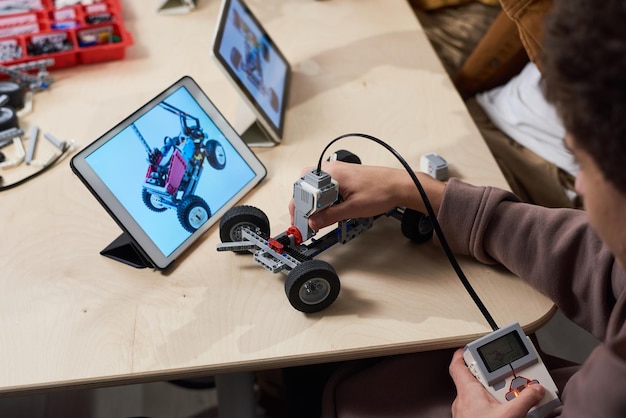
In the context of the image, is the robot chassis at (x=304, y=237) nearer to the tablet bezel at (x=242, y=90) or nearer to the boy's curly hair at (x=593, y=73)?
the tablet bezel at (x=242, y=90)

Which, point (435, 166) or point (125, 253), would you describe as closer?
point (125, 253)

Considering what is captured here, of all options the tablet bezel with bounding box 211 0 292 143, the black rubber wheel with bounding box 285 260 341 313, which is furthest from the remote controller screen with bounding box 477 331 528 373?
the tablet bezel with bounding box 211 0 292 143

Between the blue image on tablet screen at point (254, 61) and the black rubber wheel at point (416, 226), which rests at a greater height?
the blue image on tablet screen at point (254, 61)

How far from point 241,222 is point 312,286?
0.54 ft

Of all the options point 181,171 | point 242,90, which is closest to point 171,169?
point 181,171

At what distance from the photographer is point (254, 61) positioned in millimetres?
1303

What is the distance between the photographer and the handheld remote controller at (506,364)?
866 mm

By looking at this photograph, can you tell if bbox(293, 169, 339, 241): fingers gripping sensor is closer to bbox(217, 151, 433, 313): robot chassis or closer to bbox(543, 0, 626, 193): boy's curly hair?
bbox(217, 151, 433, 313): robot chassis

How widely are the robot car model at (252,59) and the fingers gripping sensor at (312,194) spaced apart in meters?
0.34

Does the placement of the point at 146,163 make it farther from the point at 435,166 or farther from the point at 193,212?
the point at 435,166

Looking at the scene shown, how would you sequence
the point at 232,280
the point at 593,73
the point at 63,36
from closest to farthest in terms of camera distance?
the point at 593,73 → the point at 232,280 → the point at 63,36

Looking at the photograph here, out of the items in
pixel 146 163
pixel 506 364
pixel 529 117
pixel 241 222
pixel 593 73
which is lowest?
pixel 529 117

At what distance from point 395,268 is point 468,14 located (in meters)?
1.07

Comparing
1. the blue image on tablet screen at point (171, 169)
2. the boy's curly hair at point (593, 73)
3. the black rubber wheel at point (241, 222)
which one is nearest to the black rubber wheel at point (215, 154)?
the blue image on tablet screen at point (171, 169)
